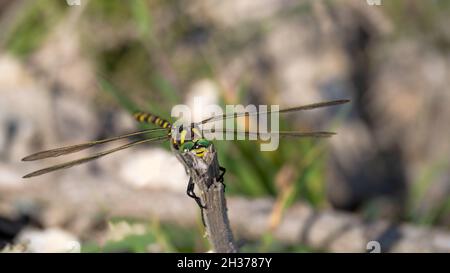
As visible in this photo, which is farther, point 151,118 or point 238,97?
point 238,97

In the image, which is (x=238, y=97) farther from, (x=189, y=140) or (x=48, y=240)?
(x=189, y=140)

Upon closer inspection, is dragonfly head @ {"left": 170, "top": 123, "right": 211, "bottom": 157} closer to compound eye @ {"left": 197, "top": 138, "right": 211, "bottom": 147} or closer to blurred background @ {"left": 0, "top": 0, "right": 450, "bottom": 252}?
compound eye @ {"left": 197, "top": 138, "right": 211, "bottom": 147}

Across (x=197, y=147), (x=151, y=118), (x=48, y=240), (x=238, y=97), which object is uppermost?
(x=238, y=97)

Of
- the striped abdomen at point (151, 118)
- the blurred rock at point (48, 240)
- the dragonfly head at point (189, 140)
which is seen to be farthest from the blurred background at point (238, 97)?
the dragonfly head at point (189, 140)

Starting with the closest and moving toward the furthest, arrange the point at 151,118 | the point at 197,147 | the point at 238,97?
the point at 197,147 → the point at 151,118 → the point at 238,97

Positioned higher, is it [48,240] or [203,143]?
[48,240]

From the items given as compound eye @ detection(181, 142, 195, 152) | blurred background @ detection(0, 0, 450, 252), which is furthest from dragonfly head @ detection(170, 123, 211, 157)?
blurred background @ detection(0, 0, 450, 252)

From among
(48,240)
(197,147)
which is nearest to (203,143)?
(197,147)

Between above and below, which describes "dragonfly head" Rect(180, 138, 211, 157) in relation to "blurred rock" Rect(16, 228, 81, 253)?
below
